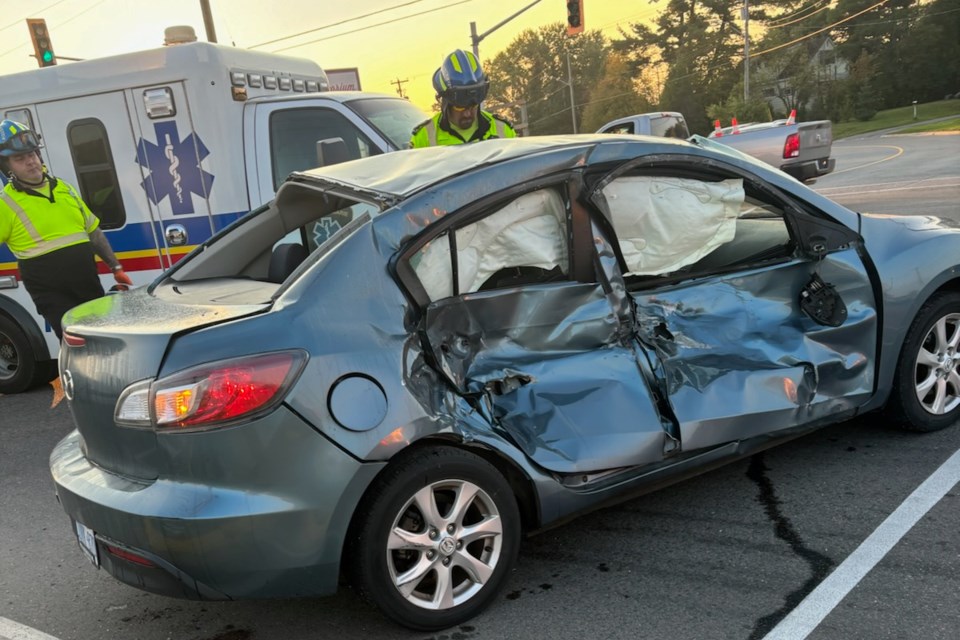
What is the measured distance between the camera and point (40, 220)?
5.27m

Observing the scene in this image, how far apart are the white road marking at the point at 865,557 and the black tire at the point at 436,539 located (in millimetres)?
946

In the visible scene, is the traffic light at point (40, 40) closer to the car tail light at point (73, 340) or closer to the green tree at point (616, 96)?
the car tail light at point (73, 340)

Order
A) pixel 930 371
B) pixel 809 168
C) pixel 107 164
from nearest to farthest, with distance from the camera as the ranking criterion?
pixel 930 371 → pixel 107 164 → pixel 809 168

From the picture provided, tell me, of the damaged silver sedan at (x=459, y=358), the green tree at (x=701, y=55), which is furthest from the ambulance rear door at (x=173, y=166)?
Result: the green tree at (x=701, y=55)

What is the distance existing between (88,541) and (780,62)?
260ft

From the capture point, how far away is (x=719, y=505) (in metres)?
3.43

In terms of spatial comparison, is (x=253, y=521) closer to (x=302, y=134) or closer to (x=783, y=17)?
(x=302, y=134)

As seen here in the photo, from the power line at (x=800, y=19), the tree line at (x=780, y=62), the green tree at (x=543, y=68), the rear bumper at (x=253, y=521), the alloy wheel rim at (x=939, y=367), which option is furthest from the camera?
the green tree at (x=543, y=68)

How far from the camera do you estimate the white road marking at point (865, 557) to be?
2.56m

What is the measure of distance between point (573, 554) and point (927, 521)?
143 cm

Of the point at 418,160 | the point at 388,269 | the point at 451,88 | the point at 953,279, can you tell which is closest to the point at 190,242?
the point at 451,88

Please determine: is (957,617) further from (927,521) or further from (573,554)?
(573,554)

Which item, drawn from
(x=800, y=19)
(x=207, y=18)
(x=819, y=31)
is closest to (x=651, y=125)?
(x=207, y=18)

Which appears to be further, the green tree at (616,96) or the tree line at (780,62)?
the green tree at (616,96)
